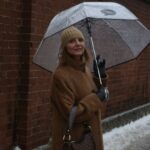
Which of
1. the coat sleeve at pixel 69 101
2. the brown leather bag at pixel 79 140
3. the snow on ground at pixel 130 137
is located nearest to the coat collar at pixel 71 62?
the coat sleeve at pixel 69 101

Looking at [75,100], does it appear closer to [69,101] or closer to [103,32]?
[69,101]

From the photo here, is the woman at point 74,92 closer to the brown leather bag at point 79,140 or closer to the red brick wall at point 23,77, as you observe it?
the brown leather bag at point 79,140

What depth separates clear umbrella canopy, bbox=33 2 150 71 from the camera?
4492 millimetres

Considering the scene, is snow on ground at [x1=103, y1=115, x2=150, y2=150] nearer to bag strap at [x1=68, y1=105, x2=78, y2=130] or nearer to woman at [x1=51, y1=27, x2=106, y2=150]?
woman at [x1=51, y1=27, x2=106, y2=150]

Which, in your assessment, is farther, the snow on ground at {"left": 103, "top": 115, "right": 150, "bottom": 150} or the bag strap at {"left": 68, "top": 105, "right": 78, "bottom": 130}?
the snow on ground at {"left": 103, "top": 115, "right": 150, "bottom": 150}

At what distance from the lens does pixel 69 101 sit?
4.03 m

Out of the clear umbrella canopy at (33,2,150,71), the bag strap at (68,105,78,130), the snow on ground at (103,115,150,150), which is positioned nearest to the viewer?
the bag strap at (68,105,78,130)

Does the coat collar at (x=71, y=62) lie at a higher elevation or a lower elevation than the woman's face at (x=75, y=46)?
lower

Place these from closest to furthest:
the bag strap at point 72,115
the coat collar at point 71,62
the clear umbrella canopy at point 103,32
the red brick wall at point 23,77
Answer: the bag strap at point 72,115 < the coat collar at point 71,62 < the clear umbrella canopy at point 103,32 < the red brick wall at point 23,77

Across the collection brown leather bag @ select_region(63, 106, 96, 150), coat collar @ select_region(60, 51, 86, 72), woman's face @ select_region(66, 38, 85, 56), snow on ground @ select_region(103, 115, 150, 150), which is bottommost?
snow on ground @ select_region(103, 115, 150, 150)

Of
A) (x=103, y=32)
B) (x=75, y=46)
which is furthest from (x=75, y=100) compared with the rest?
(x=103, y=32)

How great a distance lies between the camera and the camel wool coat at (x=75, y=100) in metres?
4.05

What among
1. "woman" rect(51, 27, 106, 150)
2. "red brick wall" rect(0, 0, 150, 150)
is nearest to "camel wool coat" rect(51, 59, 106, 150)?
"woman" rect(51, 27, 106, 150)

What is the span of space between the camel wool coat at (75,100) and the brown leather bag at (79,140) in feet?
0.10
